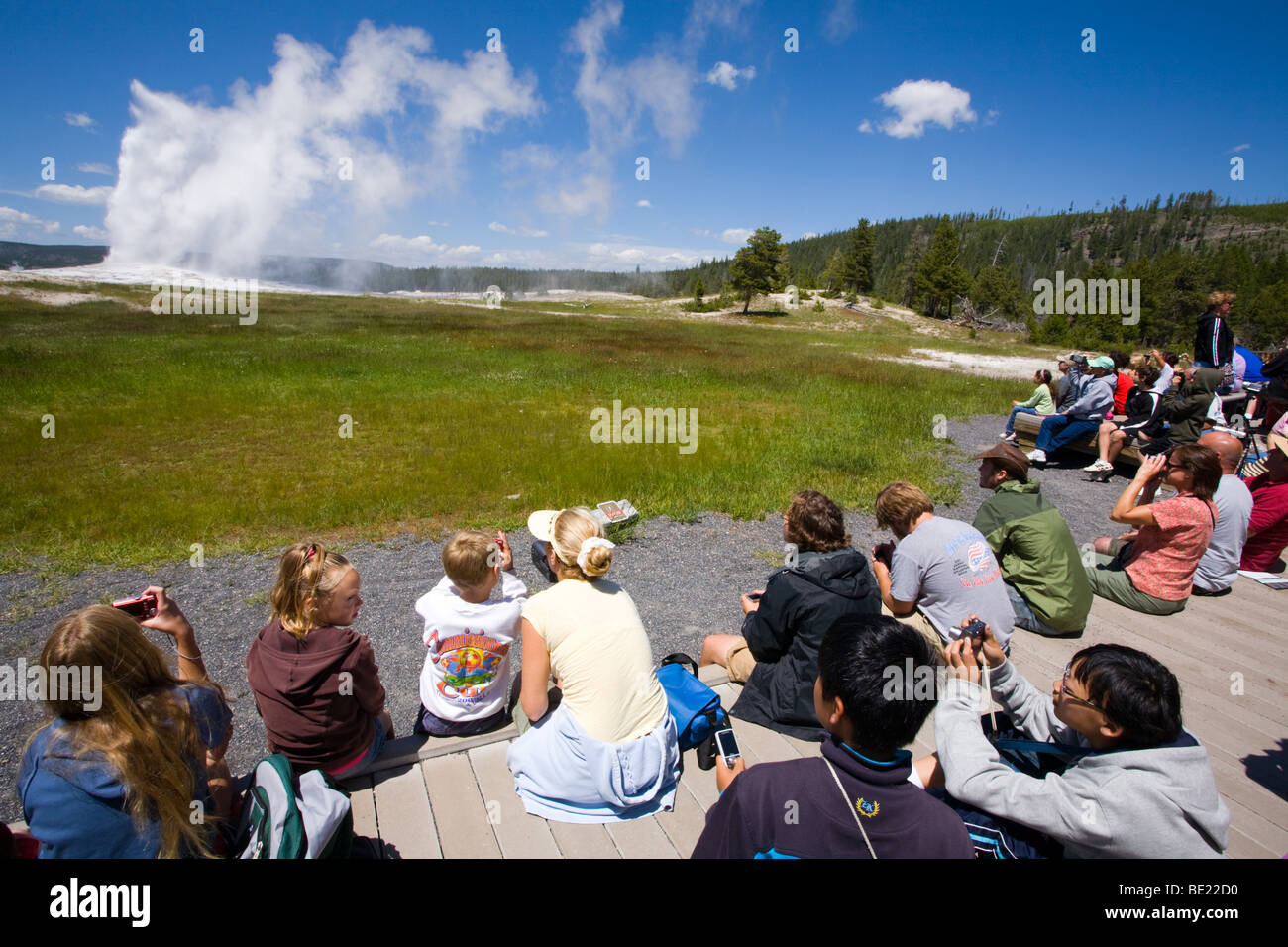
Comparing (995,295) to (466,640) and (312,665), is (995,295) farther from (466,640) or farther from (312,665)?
(312,665)

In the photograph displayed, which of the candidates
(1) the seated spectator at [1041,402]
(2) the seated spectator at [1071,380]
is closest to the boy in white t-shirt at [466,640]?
(2) the seated spectator at [1071,380]

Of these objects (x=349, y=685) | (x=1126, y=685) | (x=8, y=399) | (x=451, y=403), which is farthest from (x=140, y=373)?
(x=1126, y=685)

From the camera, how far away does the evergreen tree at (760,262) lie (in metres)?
83.7

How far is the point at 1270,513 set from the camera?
6.18 m

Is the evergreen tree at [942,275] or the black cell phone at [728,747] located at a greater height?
the evergreen tree at [942,275]

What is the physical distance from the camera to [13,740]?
4535 millimetres

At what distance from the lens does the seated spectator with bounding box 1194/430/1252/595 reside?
18.3 feet

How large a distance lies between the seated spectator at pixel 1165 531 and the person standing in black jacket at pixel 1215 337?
23.4 feet

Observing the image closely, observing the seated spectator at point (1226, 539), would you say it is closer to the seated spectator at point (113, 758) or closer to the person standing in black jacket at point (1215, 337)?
the person standing in black jacket at point (1215, 337)

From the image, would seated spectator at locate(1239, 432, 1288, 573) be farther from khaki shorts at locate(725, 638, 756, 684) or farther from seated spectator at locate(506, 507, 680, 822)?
seated spectator at locate(506, 507, 680, 822)

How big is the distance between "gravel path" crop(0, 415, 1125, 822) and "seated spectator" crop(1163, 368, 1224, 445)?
210cm

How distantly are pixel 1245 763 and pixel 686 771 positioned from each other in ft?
10.8

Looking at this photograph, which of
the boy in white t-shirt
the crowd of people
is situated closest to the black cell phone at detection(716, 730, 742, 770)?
the crowd of people

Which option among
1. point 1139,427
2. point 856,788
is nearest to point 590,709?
point 856,788
